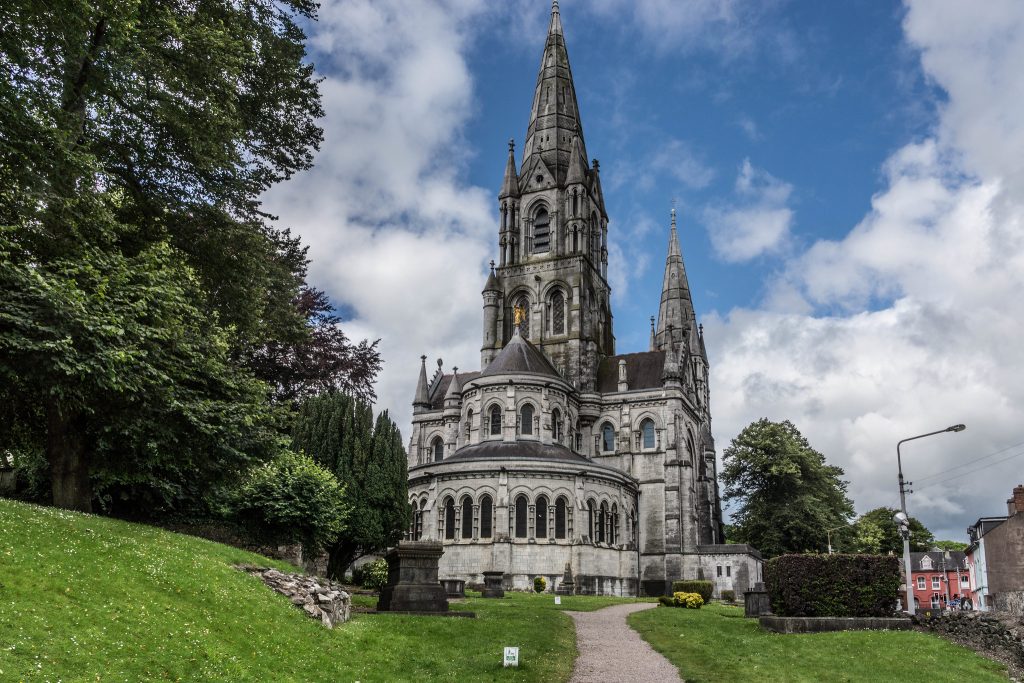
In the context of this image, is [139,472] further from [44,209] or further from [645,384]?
[645,384]

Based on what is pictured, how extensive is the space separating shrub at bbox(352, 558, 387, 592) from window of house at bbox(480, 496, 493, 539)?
10411 millimetres

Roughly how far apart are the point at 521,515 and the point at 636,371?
1931 cm

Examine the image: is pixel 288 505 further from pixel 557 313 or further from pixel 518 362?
pixel 557 313

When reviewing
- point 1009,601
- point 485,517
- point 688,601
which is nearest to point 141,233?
point 688,601

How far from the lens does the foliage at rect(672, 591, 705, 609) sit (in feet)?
111

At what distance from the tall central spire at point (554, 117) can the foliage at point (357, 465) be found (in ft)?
123

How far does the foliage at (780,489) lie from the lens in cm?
5725

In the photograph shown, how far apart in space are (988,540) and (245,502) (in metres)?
43.3

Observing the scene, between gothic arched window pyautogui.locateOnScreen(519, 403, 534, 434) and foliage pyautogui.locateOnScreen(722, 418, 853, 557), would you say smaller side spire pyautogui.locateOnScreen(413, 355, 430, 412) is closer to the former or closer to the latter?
gothic arched window pyautogui.locateOnScreen(519, 403, 534, 434)

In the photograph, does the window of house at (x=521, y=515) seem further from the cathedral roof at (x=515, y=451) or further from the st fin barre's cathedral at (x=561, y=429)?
the cathedral roof at (x=515, y=451)

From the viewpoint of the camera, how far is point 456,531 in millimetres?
45375

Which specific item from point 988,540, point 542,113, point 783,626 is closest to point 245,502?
point 783,626

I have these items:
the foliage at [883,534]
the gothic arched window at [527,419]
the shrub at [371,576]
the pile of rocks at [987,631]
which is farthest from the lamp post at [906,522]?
the foliage at [883,534]

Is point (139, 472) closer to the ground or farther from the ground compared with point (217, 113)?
closer to the ground
